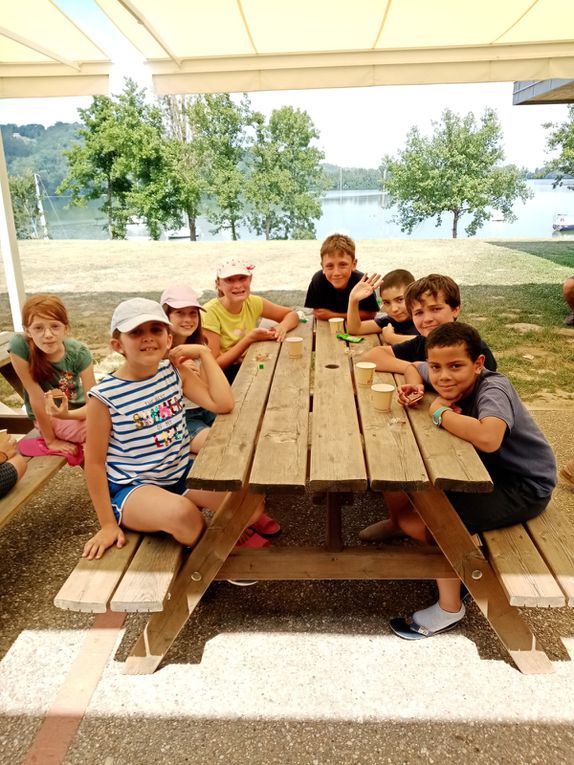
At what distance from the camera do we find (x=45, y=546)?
9.07 ft

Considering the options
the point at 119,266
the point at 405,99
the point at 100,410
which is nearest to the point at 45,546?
the point at 100,410

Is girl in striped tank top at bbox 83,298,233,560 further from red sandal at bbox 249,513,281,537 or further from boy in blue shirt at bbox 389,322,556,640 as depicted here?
boy in blue shirt at bbox 389,322,556,640

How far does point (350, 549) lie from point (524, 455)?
29.0 inches

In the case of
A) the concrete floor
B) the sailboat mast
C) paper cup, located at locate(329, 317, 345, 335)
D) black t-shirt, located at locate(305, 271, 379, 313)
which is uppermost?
the sailboat mast

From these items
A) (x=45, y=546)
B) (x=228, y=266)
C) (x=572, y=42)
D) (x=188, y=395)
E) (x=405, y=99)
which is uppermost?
(x=405, y=99)

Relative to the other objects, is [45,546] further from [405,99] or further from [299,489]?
[405,99]

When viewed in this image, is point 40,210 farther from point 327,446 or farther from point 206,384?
point 327,446

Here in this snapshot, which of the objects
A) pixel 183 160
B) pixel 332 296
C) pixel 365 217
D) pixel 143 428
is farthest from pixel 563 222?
pixel 143 428

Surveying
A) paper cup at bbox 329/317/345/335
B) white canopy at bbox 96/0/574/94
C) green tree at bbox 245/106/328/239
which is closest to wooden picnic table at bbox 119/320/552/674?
paper cup at bbox 329/317/345/335

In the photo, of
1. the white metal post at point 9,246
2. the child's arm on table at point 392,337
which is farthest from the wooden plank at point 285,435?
the white metal post at point 9,246

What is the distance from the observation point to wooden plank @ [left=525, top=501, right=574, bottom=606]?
170cm

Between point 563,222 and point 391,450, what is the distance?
918 inches

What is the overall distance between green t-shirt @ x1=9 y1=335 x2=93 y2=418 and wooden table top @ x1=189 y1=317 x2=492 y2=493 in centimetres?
105

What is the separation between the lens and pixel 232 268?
122 inches
